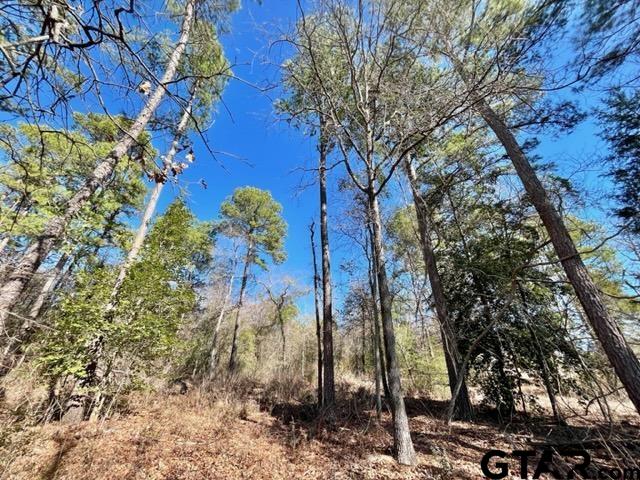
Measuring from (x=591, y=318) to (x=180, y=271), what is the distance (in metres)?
7.53

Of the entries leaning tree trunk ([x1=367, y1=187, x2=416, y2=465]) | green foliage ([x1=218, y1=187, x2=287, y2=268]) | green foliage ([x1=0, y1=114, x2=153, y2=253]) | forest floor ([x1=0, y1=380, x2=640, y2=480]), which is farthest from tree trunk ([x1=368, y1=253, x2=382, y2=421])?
green foliage ([x1=218, y1=187, x2=287, y2=268])

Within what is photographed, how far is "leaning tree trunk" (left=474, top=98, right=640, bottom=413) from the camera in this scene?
11.0 feet

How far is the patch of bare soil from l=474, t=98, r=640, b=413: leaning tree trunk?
777 millimetres

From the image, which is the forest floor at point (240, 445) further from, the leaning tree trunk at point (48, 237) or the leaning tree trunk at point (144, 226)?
the leaning tree trunk at point (144, 226)

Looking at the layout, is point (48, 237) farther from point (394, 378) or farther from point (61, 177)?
point (394, 378)

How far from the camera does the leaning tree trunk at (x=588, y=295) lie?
11.0 feet

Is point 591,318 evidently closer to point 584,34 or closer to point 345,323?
point 584,34

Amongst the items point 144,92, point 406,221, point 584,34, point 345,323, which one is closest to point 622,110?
point 584,34

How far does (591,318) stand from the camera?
3.79m

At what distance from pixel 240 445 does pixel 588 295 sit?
5.55m

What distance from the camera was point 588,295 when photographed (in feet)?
12.5

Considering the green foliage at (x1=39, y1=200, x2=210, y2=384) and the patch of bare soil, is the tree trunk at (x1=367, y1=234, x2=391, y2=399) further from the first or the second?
the green foliage at (x1=39, y1=200, x2=210, y2=384)

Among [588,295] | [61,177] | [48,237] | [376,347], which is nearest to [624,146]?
[588,295]

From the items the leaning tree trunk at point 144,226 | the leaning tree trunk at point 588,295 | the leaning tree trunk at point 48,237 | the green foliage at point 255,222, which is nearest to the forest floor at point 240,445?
the leaning tree trunk at point 588,295
